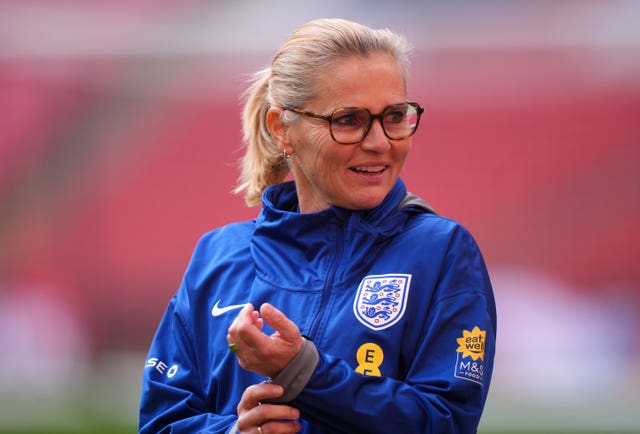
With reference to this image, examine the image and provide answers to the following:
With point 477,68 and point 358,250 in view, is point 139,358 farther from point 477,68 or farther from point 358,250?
point 358,250

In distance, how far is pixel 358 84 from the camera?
79.4 inches

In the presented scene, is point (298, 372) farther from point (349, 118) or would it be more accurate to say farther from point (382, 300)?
point (349, 118)

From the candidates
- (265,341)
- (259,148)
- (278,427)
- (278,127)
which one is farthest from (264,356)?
(259,148)

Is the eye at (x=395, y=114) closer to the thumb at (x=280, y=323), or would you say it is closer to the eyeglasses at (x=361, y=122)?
the eyeglasses at (x=361, y=122)

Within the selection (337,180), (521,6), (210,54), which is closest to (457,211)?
(521,6)

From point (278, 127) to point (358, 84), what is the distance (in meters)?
0.26

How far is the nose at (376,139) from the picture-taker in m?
2.01

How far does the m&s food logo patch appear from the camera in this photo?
1.88m

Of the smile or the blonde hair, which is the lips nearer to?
the smile

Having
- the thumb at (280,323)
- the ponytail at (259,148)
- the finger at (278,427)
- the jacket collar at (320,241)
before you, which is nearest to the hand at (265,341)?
the thumb at (280,323)

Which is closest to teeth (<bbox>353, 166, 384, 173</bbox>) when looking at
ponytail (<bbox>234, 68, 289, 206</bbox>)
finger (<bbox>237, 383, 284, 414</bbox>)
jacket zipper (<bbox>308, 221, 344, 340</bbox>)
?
jacket zipper (<bbox>308, 221, 344, 340</bbox>)

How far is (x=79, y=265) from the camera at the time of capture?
23.4 ft

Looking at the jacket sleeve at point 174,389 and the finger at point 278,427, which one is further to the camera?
the jacket sleeve at point 174,389

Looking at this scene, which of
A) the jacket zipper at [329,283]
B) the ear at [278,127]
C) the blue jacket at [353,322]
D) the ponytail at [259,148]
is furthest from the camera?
the ponytail at [259,148]
